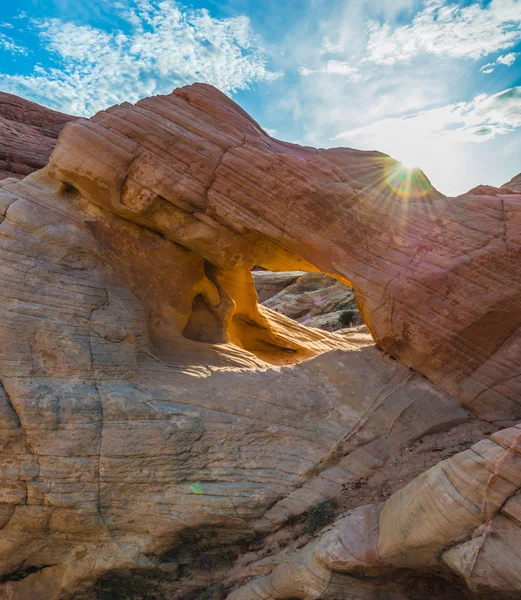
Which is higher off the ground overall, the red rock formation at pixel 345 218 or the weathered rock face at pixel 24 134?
the weathered rock face at pixel 24 134

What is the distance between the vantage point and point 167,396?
9.27 meters

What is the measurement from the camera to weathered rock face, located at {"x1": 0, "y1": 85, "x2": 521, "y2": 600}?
7238 mm

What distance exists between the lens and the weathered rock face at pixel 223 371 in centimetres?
724

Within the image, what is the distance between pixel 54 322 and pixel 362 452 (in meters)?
7.48

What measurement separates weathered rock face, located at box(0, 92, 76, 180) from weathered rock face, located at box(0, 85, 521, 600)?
1262cm

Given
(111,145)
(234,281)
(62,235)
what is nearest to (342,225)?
(234,281)

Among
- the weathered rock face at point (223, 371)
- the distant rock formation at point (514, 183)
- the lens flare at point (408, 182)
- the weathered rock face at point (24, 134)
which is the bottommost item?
Result: the weathered rock face at point (223, 371)

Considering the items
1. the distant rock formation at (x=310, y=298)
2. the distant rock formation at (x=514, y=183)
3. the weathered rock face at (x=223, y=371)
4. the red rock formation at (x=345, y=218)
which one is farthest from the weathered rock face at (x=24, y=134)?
the distant rock formation at (x=514, y=183)

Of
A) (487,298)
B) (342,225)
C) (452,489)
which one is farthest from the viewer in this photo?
(342,225)

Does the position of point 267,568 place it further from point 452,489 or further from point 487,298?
point 487,298

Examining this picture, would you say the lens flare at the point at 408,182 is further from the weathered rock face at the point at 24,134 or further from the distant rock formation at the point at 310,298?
the weathered rock face at the point at 24,134

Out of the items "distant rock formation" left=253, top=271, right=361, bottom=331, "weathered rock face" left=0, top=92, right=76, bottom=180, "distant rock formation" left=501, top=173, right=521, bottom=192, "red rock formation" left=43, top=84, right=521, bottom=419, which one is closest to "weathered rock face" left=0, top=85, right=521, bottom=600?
"red rock formation" left=43, top=84, right=521, bottom=419

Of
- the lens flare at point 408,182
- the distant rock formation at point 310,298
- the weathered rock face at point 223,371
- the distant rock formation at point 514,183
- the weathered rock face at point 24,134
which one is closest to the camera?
the weathered rock face at point 223,371

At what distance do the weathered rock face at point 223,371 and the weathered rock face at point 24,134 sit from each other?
12625 millimetres
